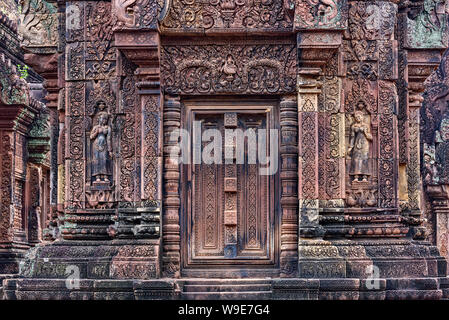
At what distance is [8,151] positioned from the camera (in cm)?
1964

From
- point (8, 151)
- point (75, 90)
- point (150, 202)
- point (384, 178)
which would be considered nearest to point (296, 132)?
point (384, 178)

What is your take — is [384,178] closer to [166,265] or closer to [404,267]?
[404,267]

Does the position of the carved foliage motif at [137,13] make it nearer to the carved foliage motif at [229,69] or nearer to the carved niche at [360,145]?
the carved foliage motif at [229,69]

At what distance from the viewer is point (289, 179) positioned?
11.4 meters

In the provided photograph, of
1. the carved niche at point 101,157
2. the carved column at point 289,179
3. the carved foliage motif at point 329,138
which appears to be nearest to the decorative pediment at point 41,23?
the carved niche at point 101,157

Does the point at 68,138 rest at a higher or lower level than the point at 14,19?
lower

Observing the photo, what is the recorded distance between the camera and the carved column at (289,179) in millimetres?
11320

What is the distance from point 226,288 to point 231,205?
44.5 inches

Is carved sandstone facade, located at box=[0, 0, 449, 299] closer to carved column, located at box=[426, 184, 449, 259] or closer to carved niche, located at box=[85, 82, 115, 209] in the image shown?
carved niche, located at box=[85, 82, 115, 209]

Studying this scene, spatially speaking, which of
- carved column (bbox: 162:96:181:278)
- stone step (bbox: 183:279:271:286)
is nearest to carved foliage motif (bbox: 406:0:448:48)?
carved column (bbox: 162:96:181:278)

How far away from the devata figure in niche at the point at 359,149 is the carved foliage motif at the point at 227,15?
5.01ft

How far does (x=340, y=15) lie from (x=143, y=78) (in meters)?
2.50

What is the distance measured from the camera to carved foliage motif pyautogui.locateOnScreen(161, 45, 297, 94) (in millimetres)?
11562

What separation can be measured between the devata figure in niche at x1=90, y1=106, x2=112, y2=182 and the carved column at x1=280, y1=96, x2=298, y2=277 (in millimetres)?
2151
